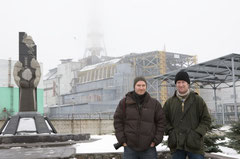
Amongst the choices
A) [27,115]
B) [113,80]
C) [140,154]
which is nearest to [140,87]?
[140,154]

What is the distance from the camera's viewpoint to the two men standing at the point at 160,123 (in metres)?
3.85

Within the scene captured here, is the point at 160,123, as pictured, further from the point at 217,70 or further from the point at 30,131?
the point at 217,70

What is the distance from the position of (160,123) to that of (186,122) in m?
0.36

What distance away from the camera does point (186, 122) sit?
390 centimetres

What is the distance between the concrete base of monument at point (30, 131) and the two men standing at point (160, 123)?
806 cm

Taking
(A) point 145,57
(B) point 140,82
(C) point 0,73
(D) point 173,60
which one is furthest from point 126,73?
(B) point 140,82

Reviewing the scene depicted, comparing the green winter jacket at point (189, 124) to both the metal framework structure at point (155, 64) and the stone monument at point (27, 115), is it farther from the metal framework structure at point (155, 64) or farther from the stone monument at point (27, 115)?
the metal framework structure at point (155, 64)

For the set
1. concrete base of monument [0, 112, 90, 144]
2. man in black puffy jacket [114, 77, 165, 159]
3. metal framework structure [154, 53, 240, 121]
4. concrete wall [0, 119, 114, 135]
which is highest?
metal framework structure [154, 53, 240, 121]

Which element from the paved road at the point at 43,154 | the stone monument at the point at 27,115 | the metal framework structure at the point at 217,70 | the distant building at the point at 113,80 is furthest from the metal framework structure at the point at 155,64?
the paved road at the point at 43,154

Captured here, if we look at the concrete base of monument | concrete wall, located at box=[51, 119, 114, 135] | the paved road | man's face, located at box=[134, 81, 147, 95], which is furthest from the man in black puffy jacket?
concrete wall, located at box=[51, 119, 114, 135]

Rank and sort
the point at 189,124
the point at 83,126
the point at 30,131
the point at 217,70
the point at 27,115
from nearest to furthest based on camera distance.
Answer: the point at 189,124 < the point at 30,131 < the point at 27,115 < the point at 83,126 < the point at 217,70

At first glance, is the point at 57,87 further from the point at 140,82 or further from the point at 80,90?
the point at 140,82

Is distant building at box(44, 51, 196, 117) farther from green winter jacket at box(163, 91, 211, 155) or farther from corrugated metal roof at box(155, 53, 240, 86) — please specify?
green winter jacket at box(163, 91, 211, 155)

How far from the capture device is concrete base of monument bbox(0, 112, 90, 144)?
36.1 ft
